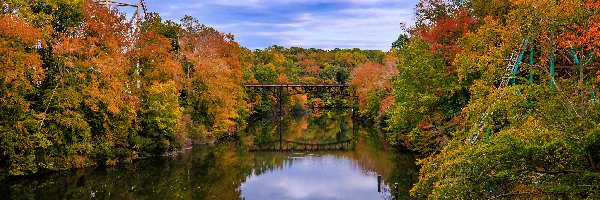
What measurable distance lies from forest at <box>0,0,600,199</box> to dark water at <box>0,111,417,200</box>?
5.34 ft

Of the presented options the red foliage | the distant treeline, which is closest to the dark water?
the distant treeline

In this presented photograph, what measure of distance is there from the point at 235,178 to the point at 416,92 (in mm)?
11570

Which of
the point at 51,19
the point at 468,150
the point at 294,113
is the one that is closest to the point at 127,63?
the point at 51,19

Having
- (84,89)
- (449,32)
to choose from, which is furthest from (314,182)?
(84,89)

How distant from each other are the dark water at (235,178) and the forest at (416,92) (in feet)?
5.34

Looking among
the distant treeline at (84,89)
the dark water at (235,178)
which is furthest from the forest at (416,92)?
the dark water at (235,178)

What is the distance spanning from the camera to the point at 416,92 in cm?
2925

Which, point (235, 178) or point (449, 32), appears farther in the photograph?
point (235, 178)

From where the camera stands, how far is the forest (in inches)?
444

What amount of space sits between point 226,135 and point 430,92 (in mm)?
27922

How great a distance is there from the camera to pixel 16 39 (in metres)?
25.3

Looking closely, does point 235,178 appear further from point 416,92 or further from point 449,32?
point 449,32

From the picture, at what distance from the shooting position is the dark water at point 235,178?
83.9 feet

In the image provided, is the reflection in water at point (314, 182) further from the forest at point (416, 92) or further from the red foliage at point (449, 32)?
the red foliage at point (449, 32)
